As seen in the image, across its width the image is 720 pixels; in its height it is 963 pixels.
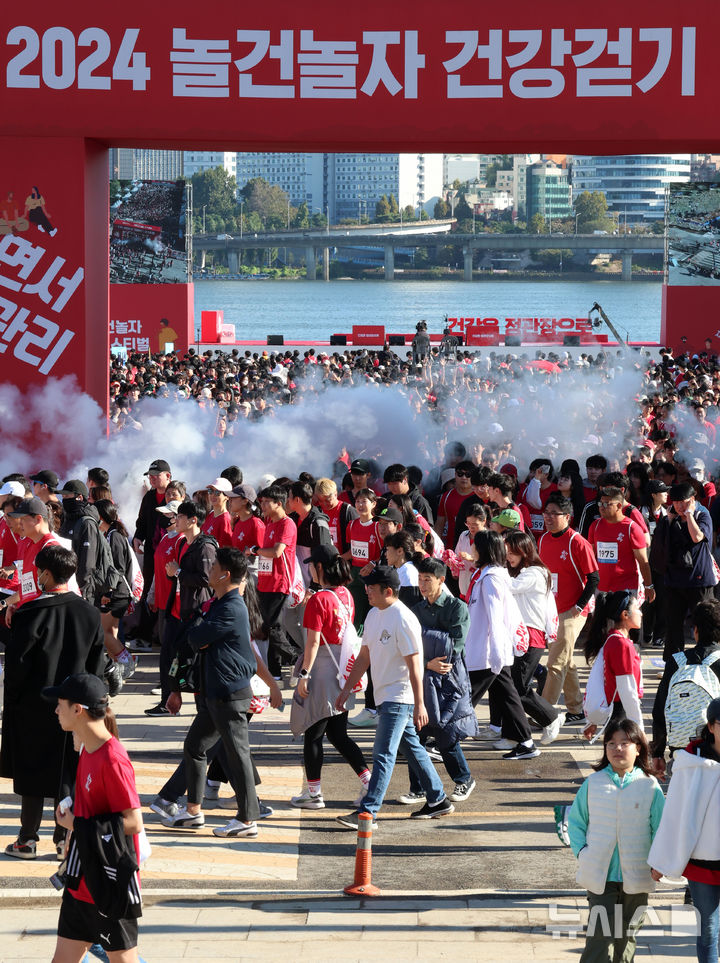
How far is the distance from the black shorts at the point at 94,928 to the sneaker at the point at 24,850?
218 cm

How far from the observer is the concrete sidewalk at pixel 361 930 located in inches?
243

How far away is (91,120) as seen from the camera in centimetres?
1379

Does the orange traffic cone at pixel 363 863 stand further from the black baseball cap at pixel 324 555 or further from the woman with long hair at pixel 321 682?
the black baseball cap at pixel 324 555

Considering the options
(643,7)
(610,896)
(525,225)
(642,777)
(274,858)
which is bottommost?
(274,858)

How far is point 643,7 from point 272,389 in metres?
10.5

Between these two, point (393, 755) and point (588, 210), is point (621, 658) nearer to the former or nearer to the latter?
point (393, 755)

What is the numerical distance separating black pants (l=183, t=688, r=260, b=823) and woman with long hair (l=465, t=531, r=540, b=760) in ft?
5.80

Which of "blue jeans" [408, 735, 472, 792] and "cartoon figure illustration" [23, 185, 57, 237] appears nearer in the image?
"blue jeans" [408, 735, 472, 792]

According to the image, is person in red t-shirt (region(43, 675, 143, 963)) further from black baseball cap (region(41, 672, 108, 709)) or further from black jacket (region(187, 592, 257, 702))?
black jacket (region(187, 592, 257, 702))

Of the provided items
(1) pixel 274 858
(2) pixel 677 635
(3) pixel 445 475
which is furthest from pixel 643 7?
(1) pixel 274 858

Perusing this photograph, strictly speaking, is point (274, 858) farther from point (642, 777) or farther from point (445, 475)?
point (445, 475)

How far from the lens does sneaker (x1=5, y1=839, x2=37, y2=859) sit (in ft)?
24.0

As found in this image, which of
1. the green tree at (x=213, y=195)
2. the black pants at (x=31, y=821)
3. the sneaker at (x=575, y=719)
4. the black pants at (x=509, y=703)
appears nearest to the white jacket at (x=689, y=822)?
the black pants at (x=31, y=821)

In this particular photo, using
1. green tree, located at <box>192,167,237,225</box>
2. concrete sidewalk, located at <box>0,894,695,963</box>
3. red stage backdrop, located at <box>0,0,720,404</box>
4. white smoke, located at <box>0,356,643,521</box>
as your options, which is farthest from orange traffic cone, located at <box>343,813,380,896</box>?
green tree, located at <box>192,167,237,225</box>
